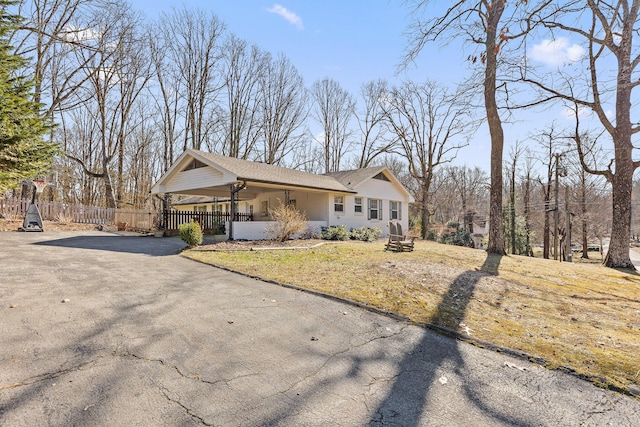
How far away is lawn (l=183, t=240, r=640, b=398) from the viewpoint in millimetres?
3336

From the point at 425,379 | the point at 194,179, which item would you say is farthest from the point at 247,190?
the point at 425,379

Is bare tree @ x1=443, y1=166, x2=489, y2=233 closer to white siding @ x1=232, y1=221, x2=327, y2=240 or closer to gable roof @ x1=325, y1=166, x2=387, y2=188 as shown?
gable roof @ x1=325, y1=166, x2=387, y2=188

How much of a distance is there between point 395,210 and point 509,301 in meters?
18.9

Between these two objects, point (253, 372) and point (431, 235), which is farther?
point (431, 235)

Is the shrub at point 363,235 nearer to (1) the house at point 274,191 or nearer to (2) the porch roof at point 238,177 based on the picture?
(1) the house at point 274,191

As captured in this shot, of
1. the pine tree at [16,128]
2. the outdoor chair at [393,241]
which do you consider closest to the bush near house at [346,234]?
the outdoor chair at [393,241]

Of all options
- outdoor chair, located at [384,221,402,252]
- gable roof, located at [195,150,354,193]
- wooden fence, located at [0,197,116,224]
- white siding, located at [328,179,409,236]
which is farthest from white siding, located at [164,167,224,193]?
outdoor chair, located at [384,221,402,252]

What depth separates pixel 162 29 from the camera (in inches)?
950

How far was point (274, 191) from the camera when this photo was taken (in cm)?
2011

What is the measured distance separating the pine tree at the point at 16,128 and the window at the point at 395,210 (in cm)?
1958

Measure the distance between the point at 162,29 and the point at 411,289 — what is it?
92.1ft

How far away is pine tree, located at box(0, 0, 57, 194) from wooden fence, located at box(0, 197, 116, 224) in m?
11.3

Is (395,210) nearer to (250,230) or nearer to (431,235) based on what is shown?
(431,235)

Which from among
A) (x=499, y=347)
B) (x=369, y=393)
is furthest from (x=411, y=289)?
(x=369, y=393)
